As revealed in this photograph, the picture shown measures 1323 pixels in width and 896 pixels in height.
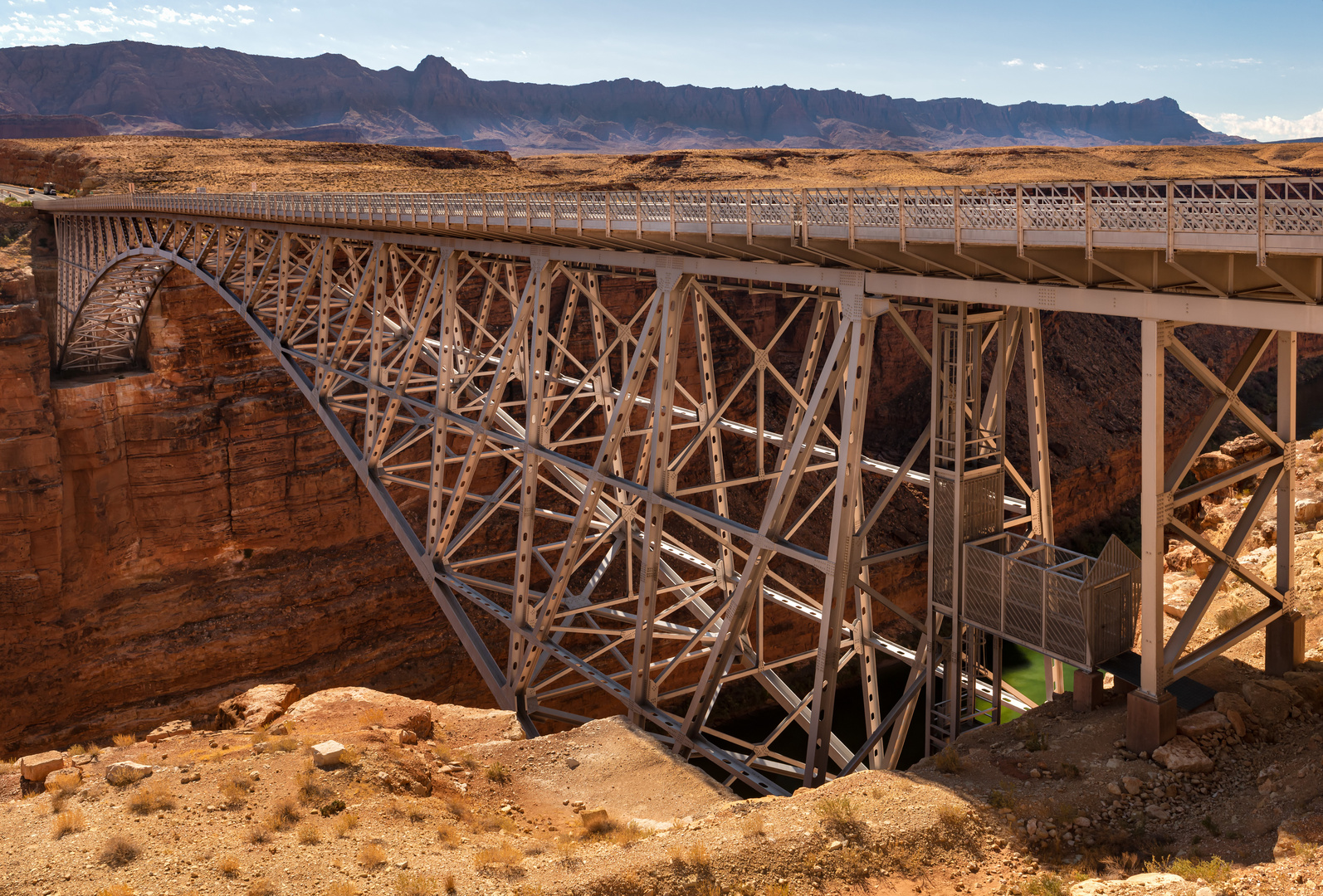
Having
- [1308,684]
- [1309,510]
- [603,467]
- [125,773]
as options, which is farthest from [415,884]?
[1309,510]

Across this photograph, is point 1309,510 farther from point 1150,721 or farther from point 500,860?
point 500,860

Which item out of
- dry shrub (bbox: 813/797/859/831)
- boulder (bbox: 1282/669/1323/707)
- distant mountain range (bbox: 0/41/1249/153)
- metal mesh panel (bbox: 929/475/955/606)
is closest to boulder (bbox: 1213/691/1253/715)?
boulder (bbox: 1282/669/1323/707)

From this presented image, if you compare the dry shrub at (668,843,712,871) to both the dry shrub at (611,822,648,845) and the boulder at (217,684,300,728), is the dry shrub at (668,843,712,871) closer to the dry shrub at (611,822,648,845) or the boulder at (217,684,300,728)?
the dry shrub at (611,822,648,845)

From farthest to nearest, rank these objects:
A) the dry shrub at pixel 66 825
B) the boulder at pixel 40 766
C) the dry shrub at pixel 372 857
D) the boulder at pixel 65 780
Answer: the boulder at pixel 40 766, the boulder at pixel 65 780, the dry shrub at pixel 66 825, the dry shrub at pixel 372 857

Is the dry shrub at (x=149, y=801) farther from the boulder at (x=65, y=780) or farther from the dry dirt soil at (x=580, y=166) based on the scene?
the dry dirt soil at (x=580, y=166)

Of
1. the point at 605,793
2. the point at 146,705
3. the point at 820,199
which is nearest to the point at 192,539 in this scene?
the point at 146,705

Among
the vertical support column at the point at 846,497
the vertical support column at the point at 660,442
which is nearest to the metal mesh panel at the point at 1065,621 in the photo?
the vertical support column at the point at 846,497

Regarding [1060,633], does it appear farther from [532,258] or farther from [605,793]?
[532,258]
